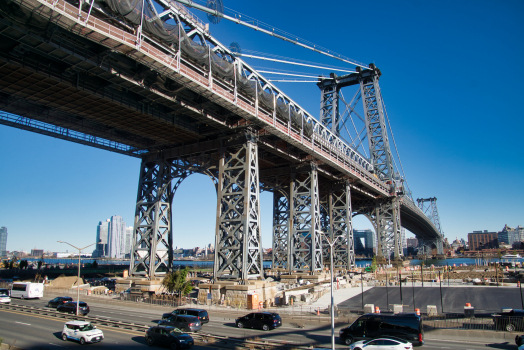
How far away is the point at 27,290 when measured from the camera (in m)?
44.0

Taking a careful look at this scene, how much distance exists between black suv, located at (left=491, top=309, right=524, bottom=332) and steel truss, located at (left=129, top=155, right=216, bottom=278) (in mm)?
29564

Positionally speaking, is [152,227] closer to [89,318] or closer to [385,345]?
[89,318]

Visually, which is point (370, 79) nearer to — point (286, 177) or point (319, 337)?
point (286, 177)

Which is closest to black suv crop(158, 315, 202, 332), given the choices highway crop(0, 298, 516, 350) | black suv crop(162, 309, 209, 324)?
highway crop(0, 298, 516, 350)

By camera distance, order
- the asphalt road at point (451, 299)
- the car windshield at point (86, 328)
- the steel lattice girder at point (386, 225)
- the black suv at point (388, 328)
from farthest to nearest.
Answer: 1. the steel lattice girder at point (386, 225)
2. the asphalt road at point (451, 299)
3. the car windshield at point (86, 328)
4. the black suv at point (388, 328)

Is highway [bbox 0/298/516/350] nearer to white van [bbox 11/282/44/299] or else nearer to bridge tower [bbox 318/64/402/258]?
white van [bbox 11/282/44/299]

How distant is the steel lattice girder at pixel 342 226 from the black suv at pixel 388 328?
46462mm

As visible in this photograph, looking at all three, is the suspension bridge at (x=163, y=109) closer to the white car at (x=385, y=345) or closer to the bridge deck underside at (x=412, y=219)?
the white car at (x=385, y=345)

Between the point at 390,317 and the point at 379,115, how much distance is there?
276ft

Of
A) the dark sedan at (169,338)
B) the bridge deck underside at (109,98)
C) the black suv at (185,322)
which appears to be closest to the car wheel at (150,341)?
the dark sedan at (169,338)

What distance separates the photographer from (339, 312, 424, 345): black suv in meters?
20.9

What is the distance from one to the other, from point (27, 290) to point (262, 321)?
32.9 meters

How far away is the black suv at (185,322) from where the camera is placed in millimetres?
24939

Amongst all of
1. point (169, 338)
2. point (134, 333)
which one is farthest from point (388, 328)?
point (134, 333)
